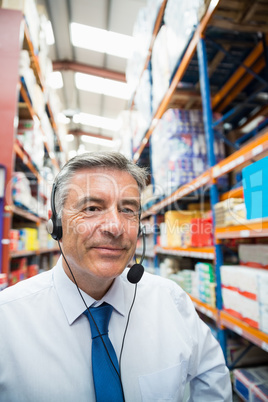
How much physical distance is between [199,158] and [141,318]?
2.09m

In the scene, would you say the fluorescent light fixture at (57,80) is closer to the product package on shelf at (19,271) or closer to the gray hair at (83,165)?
the product package on shelf at (19,271)

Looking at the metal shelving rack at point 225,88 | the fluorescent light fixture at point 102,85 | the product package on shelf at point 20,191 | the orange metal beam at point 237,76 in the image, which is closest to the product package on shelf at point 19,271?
the product package on shelf at point 20,191

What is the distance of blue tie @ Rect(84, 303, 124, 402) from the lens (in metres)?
0.80

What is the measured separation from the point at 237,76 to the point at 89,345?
9.74ft

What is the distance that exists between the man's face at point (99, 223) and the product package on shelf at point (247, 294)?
38.4 inches

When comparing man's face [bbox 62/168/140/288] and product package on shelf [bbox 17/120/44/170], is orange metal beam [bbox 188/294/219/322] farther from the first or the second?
product package on shelf [bbox 17/120/44/170]

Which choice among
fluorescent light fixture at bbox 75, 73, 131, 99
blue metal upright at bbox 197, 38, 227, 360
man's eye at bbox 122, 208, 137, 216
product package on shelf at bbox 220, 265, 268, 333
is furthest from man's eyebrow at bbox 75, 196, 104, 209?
fluorescent light fixture at bbox 75, 73, 131, 99

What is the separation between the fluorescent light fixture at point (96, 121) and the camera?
36.0ft

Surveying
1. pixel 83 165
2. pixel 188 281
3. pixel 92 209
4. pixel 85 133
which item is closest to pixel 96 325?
pixel 92 209

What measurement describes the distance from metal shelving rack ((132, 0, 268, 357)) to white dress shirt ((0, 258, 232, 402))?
0.67m

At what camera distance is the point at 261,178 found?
34.7 inches

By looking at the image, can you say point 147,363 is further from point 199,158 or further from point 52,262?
point 52,262

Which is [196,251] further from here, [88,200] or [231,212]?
[88,200]

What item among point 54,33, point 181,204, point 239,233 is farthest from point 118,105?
point 239,233
